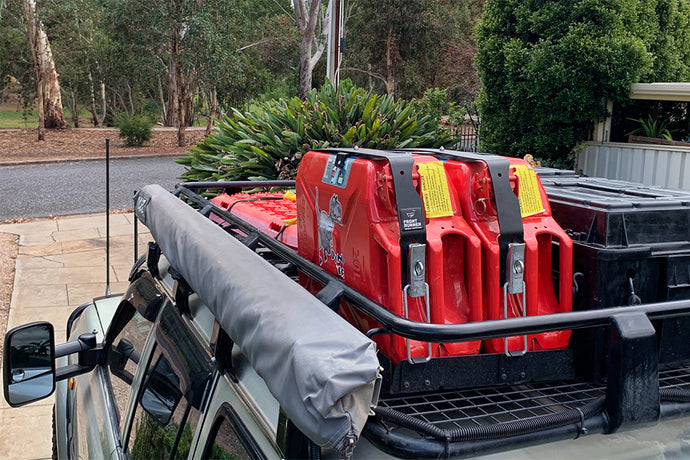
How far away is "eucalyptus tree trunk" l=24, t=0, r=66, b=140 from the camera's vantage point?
23.6 metres

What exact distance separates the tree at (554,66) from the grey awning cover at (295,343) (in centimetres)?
865

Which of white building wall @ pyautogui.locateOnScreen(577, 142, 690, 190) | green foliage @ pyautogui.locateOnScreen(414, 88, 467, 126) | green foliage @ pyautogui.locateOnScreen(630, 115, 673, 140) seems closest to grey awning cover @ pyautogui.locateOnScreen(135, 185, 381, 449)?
white building wall @ pyautogui.locateOnScreen(577, 142, 690, 190)

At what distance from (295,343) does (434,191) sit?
0.89m

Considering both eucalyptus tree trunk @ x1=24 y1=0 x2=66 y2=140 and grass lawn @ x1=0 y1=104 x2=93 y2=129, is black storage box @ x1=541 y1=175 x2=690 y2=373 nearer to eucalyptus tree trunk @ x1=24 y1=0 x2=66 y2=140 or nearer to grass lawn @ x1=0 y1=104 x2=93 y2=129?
eucalyptus tree trunk @ x1=24 y1=0 x2=66 y2=140

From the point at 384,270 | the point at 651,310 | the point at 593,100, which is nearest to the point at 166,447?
the point at 384,270

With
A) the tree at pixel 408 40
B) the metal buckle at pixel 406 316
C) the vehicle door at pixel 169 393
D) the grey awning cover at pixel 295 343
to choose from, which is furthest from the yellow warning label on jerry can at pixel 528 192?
the tree at pixel 408 40

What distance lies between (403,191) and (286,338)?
2.47ft

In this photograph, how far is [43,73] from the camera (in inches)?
1113

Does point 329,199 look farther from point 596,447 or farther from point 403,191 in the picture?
point 596,447

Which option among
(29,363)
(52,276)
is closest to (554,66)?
(52,276)

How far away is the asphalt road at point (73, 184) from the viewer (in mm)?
14000

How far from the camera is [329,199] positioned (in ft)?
7.48

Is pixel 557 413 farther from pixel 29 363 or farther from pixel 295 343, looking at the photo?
pixel 29 363

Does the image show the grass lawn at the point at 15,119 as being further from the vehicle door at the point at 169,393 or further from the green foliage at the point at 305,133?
the vehicle door at the point at 169,393
